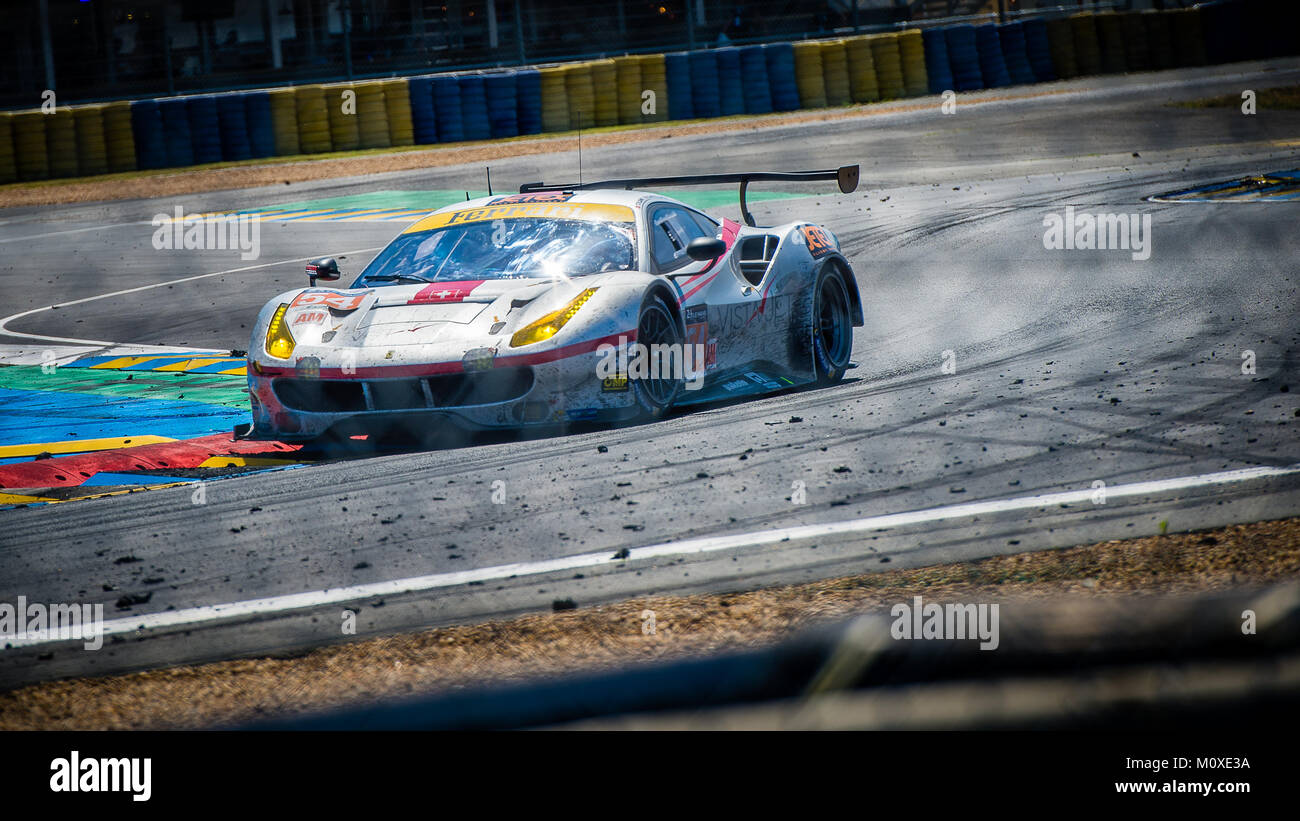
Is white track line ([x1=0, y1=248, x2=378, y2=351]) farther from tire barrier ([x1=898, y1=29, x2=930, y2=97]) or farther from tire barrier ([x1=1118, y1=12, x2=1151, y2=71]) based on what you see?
tire barrier ([x1=1118, y1=12, x2=1151, y2=71])

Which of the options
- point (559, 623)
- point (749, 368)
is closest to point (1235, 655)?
point (559, 623)

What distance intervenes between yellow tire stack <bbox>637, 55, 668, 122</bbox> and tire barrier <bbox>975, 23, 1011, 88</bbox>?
652cm

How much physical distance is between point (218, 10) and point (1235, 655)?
104ft

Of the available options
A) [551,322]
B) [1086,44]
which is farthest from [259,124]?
[551,322]

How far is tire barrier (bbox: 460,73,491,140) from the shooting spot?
965 inches

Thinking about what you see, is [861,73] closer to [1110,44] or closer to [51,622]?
[1110,44]

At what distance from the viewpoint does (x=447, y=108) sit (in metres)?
24.5

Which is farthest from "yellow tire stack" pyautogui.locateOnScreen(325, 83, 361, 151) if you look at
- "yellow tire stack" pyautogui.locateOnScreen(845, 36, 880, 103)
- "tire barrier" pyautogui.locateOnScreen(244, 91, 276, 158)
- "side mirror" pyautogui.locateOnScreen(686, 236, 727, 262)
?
"side mirror" pyautogui.locateOnScreen(686, 236, 727, 262)

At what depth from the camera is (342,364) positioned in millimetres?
5973

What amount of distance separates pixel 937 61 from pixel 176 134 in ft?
47.4

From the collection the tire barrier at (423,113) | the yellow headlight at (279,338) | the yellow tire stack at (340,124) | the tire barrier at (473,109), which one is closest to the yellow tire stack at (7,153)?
the yellow tire stack at (340,124)

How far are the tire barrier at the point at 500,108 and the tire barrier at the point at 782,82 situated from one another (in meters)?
4.91

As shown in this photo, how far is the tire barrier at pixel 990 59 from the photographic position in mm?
27031

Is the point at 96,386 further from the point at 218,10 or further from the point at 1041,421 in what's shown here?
the point at 218,10
